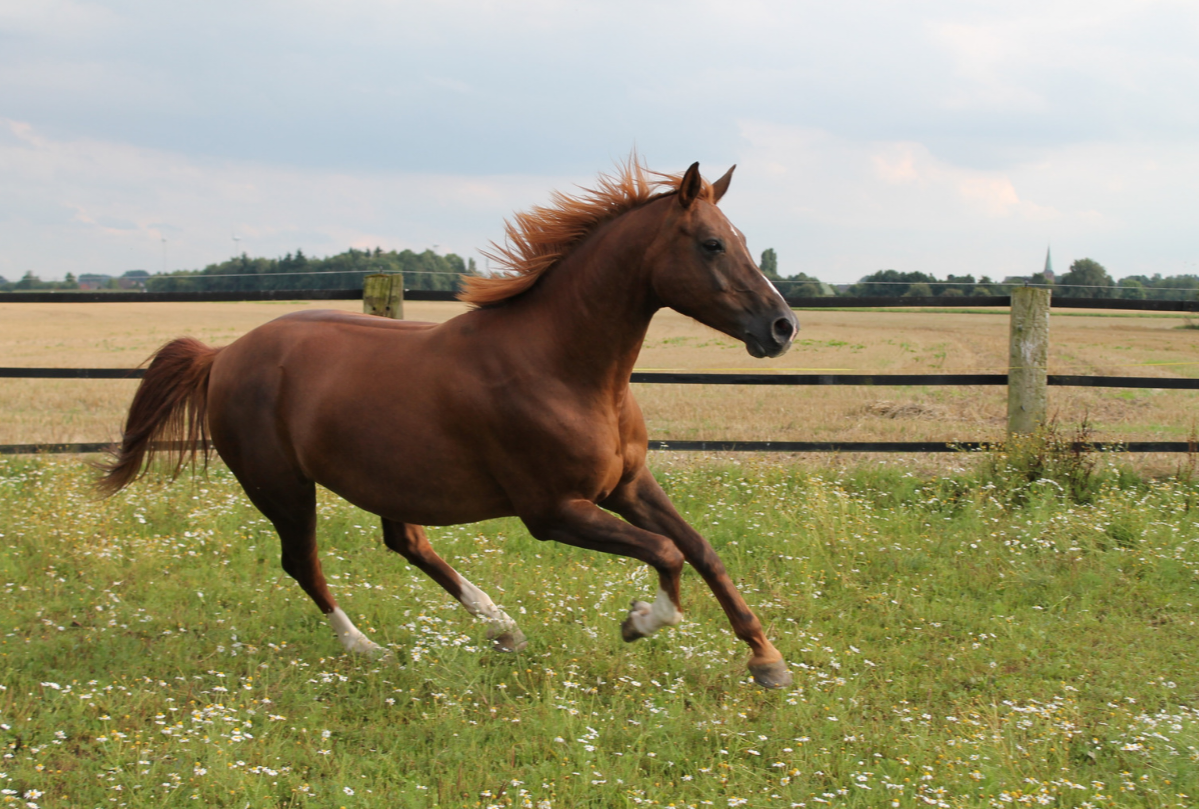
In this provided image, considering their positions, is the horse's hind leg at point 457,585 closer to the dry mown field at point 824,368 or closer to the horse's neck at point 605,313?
the horse's neck at point 605,313

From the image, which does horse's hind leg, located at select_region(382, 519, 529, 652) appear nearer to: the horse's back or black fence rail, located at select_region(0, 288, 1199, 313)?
the horse's back

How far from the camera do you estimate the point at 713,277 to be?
3172 mm

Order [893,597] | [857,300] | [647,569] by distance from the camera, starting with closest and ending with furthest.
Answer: [893,597]
[647,569]
[857,300]

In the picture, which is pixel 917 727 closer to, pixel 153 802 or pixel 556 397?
pixel 556 397

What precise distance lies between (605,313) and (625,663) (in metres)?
1.54

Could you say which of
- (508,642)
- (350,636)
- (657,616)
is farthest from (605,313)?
(350,636)

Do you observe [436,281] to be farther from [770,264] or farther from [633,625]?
[633,625]

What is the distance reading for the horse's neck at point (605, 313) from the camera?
336cm

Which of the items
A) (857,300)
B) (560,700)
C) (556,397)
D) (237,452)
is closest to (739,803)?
(560,700)

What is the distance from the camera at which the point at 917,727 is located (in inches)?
128

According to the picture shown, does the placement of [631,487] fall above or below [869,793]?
above

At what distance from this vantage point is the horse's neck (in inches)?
132

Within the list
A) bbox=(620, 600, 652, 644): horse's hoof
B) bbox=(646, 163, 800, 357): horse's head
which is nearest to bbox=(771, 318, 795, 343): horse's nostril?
bbox=(646, 163, 800, 357): horse's head

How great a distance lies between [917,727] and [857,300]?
423cm
